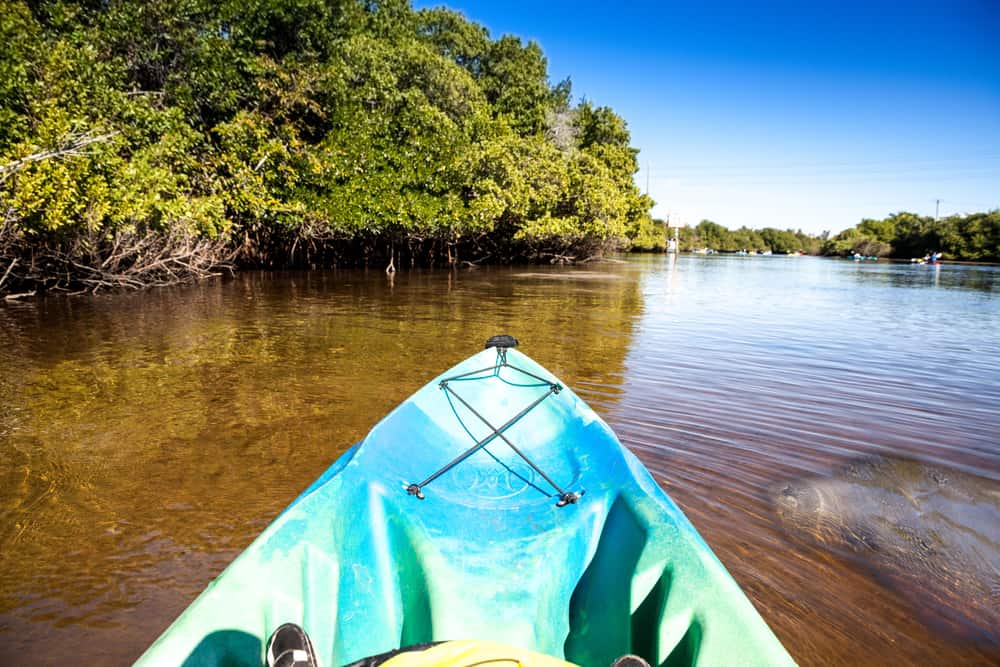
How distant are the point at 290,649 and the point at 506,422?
215 cm

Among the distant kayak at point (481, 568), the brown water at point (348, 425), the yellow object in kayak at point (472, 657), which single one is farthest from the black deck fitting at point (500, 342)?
the yellow object in kayak at point (472, 657)

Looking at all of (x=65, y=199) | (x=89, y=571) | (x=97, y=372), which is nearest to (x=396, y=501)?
(x=89, y=571)

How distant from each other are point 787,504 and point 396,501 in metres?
2.60

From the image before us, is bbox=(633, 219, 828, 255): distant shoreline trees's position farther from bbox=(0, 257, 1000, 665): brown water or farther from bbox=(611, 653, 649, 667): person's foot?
bbox=(611, 653, 649, 667): person's foot

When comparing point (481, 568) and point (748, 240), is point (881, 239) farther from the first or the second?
point (481, 568)

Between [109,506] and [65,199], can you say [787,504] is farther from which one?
[65,199]

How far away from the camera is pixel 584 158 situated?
114ft

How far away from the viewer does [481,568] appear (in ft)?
7.58

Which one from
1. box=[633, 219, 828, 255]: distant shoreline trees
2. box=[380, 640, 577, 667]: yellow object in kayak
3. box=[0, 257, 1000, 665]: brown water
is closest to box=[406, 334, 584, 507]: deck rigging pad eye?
box=[0, 257, 1000, 665]: brown water

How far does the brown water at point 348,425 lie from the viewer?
8.20 ft

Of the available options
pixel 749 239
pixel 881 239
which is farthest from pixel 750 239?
pixel 881 239

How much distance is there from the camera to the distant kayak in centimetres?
159

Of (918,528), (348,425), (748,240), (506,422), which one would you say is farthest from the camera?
(748,240)

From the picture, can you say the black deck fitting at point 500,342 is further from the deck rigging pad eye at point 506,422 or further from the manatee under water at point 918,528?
the manatee under water at point 918,528
